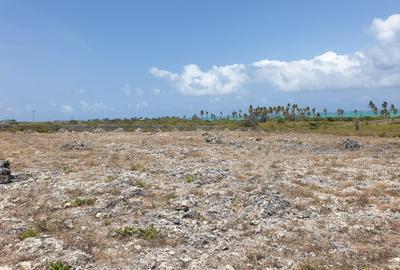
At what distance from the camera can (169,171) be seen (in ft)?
114

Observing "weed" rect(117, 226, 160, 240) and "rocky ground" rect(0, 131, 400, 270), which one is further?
"weed" rect(117, 226, 160, 240)

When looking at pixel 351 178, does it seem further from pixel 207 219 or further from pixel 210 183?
pixel 207 219

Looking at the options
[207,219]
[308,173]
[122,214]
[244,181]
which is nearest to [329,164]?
[308,173]

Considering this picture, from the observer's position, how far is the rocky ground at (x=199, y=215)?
17.0m

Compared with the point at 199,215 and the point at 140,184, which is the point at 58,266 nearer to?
the point at 199,215

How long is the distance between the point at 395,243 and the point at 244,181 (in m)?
13.6

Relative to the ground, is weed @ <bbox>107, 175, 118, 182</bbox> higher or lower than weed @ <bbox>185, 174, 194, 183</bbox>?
higher

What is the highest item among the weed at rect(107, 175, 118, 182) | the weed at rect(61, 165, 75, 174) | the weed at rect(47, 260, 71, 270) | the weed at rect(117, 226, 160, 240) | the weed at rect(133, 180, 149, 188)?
the weed at rect(61, 165, 75, 174)

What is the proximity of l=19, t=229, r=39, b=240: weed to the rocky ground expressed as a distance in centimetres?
5

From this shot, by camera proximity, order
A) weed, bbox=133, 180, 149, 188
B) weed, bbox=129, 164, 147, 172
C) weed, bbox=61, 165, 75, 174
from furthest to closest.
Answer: weed, bbox=129, 164, 147, 172 → weed, bbox=61, 165, 75, 174 → weed, bbox=133, 180, 149, 188

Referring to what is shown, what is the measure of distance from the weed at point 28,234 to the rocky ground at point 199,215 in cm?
5

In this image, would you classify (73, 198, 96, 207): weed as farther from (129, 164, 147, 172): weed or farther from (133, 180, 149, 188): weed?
(129, 164, 147, 172): weed

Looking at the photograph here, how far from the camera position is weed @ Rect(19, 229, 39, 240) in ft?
62.3

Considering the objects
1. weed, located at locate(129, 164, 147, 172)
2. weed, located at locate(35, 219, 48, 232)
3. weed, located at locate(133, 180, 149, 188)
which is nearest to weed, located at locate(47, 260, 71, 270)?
A: weed, located at locate(35, 219, 48, 232)
